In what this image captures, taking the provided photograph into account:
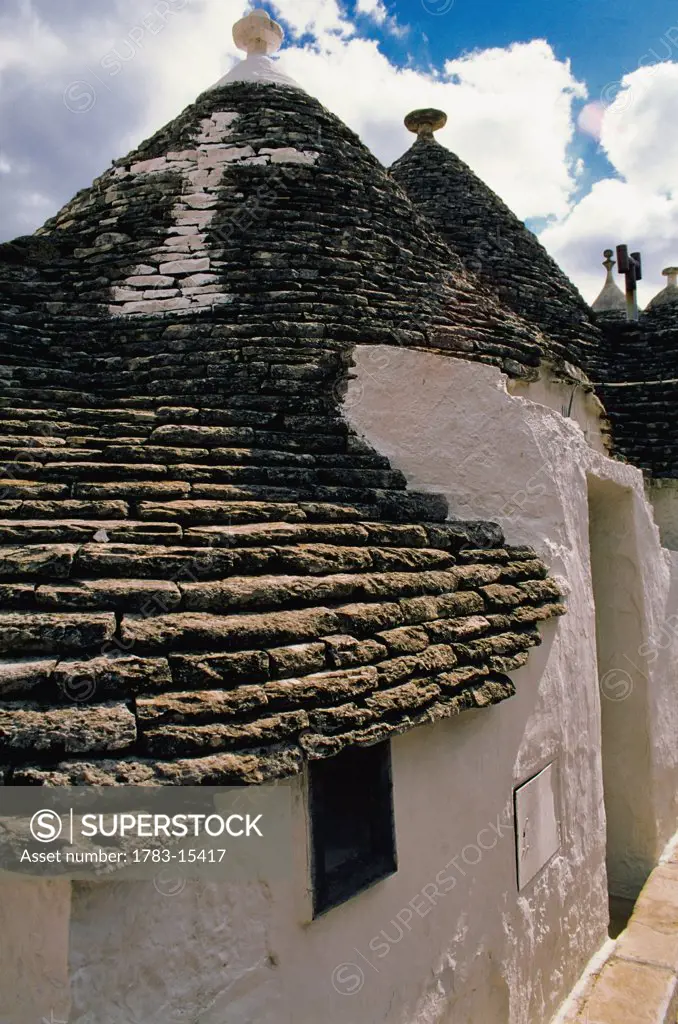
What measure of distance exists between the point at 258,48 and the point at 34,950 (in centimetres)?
758

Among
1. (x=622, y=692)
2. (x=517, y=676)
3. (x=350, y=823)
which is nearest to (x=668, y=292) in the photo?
(x=622, y=692)

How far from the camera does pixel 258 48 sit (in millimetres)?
7035

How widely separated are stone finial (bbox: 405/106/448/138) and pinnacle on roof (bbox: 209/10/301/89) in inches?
149

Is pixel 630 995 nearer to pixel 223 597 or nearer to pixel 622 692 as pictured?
pixel 622 692

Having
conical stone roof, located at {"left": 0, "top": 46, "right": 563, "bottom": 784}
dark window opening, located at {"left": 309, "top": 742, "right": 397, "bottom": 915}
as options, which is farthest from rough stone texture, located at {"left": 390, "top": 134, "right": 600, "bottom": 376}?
dark window opening, located at {"left": 309, "top": 742, "right": 397, "bottom": 915}

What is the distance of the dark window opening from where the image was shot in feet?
9.77

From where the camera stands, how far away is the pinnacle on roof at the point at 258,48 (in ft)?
22.0

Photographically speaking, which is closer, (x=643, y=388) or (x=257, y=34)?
(x=257, y=34)

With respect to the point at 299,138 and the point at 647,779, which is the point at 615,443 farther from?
the point at 299,138

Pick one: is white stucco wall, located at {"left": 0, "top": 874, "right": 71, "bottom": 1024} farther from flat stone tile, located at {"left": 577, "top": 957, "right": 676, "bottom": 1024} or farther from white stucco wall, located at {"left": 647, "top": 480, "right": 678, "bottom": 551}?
white stucco wall, located at {"left": 647, "top": 480, "right": 678, "bottom": 551}

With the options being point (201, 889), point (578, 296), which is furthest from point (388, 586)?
point (578, 296)

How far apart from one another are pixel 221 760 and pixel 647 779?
552cm

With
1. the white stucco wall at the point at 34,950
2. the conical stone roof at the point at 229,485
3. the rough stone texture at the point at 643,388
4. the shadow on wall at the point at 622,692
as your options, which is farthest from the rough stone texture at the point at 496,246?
the white stucco wall at the point at 34,950

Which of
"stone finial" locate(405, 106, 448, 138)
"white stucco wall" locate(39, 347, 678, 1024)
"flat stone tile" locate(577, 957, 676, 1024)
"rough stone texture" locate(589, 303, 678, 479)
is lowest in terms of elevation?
"flat stone tile" locate(577, 957, 676, 1024)
